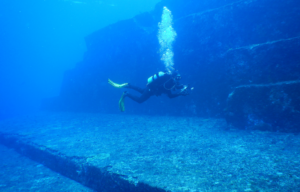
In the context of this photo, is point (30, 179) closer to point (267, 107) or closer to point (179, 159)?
point (179, 159)

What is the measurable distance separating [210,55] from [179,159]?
252 inches

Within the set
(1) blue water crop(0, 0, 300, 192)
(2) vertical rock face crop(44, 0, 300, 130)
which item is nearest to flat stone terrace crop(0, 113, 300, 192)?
(1) blue water crop(0, 0, 300, 192)

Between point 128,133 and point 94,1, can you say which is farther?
point 94,1

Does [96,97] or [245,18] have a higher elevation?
[245,18]

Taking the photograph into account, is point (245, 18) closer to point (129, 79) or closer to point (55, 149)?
point (129, 79)

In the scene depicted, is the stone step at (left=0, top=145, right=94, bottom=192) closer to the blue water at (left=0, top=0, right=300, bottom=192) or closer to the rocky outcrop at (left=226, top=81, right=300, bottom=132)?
the blue water at (left=0, top=0, right=300, bottom=192)

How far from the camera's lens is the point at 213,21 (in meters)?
8.73

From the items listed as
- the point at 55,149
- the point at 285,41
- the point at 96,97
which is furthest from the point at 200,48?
the point at 96,97

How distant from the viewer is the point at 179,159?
377 cm

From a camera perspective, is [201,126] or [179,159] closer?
[179,159]

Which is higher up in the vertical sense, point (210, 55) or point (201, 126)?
point (210, 55)

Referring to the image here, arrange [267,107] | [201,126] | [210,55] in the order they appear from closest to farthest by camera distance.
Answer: [267,107] < [201,126] < [210,55]

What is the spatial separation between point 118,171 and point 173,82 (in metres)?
3.30

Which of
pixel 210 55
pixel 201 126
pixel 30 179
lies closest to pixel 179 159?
pixel 201 126
